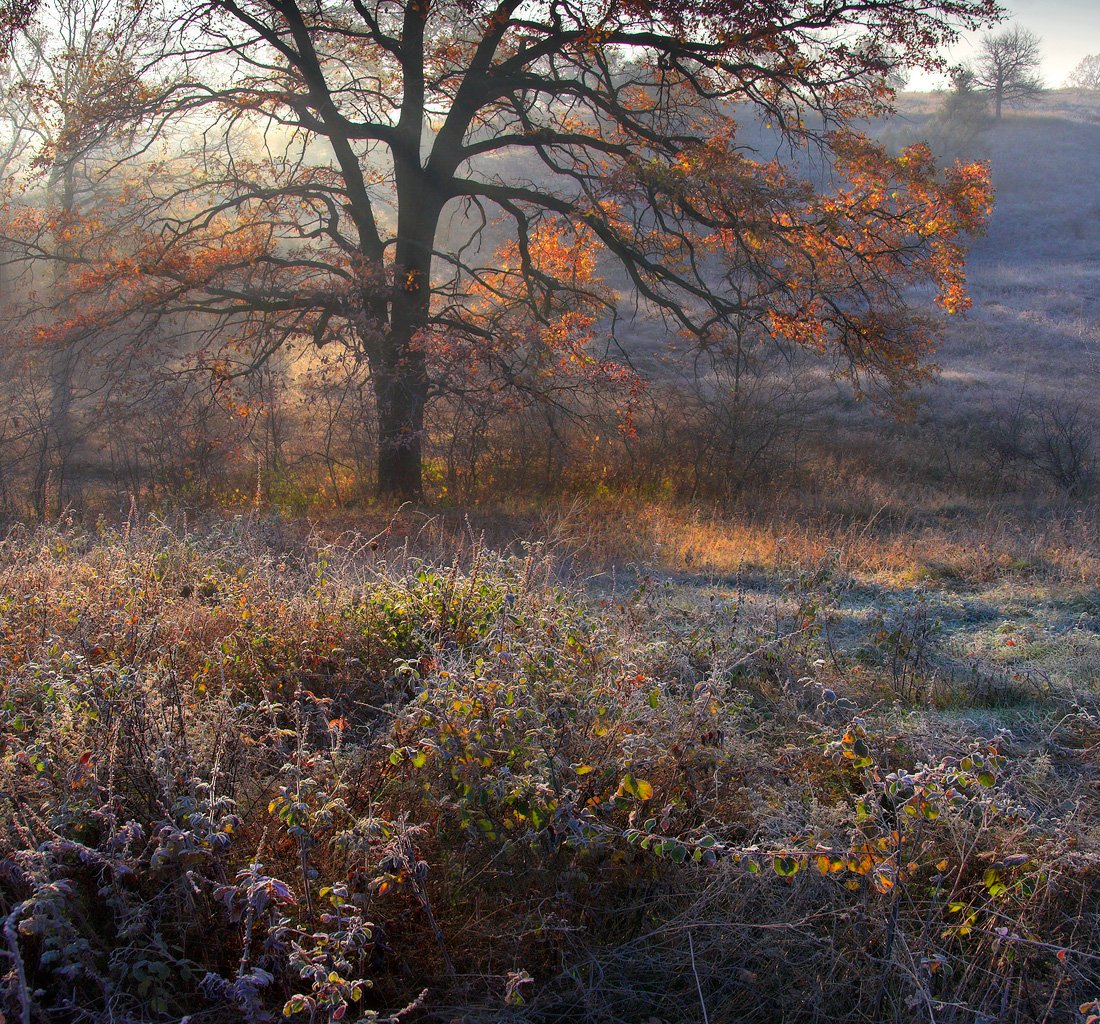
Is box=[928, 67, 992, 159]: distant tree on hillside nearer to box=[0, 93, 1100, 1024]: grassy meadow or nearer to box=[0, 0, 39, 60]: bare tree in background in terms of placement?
box=[0, 0, 39, 60]: bare tree in background

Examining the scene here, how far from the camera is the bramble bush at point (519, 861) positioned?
2578mm

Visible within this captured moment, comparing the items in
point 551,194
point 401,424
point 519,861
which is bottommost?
point 519,861

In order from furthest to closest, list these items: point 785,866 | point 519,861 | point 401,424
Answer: point 401,424, point 519,861, point 785,866

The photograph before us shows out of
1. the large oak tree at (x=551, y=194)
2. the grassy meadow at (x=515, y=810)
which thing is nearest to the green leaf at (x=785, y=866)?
the grassy meadow at (x=515, y=810)

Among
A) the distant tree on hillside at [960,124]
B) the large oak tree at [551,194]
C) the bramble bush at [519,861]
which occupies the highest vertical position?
the distant tree on hillside at [960,124]

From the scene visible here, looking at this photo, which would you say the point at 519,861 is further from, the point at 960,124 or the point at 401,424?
the point at 960,124

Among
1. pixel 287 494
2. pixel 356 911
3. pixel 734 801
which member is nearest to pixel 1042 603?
pixel 734 801

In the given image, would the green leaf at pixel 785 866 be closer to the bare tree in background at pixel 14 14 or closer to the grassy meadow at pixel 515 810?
the grassy meadow at pixel 515 810

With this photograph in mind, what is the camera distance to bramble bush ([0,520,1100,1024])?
2.58 metres

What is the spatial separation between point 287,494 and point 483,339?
389 centimetres

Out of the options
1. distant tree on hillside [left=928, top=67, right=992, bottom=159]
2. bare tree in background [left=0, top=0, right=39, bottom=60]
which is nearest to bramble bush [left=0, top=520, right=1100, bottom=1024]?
bare tree in background [left=0, top=0, right=39, bottom=60]

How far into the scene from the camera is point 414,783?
10.8 ft

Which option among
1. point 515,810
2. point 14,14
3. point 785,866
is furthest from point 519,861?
point 14,14

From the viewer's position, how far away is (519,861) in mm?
3064
